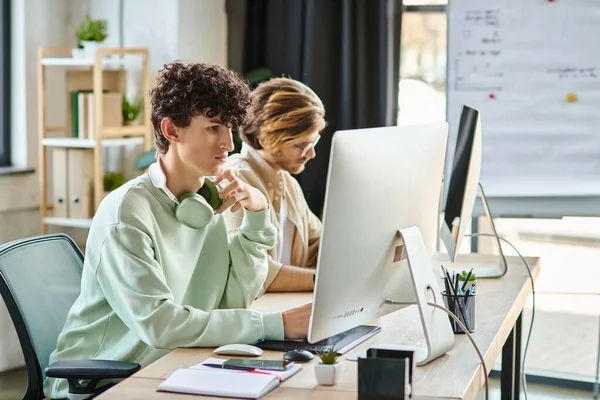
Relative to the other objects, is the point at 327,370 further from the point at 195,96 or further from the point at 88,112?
the point at 88,112

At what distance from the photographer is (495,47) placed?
3.67 meters

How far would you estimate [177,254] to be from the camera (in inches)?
80.6

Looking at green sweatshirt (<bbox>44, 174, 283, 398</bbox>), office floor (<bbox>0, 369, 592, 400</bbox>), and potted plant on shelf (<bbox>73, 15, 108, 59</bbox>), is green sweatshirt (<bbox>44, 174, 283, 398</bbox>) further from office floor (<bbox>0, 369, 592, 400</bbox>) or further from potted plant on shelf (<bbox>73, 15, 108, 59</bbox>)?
potted plant on shelf (<bbox>73, 15, 108, 59</bbox>)

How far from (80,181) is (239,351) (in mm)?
2197

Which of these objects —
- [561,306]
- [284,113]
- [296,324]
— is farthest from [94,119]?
[561,306]

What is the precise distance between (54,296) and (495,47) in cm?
223

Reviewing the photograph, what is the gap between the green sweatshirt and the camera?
1.82 metres

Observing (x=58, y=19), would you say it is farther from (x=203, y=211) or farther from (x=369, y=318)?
(x=369, y=318)

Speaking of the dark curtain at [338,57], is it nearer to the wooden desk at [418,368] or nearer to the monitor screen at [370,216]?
the wooden desk at [418,368]

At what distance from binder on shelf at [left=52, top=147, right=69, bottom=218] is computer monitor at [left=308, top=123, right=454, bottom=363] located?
229 centimetres

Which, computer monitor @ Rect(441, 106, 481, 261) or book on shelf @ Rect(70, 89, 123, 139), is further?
book on shelf @ Rect(70, 89, 123, 139)

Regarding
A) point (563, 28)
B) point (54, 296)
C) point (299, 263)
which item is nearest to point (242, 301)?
point (54, 296)

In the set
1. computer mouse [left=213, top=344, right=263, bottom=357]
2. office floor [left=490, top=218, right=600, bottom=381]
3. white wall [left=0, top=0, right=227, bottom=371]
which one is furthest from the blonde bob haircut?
office floor [left=490, top=218, right=600, bottom=381]

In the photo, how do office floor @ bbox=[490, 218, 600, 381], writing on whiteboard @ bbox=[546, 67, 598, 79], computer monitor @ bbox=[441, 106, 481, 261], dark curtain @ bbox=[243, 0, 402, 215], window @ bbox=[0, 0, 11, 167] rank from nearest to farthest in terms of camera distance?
computer monitor @ bbox=[441, 106, 481, 261], writing on whiteboard @ bbox=[546, 67, 598, 79], window @ bbox=[0, 0, 11, 167], dark curtain @ bbox=[243, 0, 402, 215], office floor @ bbox=[490, 218, 600, 381]
